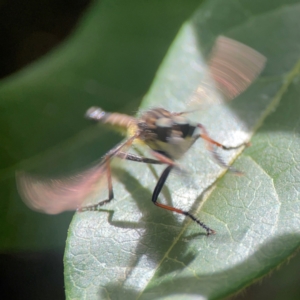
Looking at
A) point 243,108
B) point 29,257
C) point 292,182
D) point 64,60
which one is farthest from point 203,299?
point 64,60

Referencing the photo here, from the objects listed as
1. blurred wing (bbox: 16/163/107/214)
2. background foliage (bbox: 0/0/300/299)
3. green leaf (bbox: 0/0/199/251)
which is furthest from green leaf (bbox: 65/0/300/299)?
green leaf (bbox: 0/0/199/251)

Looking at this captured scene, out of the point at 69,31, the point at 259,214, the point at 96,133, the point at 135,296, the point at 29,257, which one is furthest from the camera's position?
the point at 69,31

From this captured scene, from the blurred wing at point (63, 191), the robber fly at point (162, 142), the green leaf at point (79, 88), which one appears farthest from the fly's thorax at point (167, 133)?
the green leaf at point (79, 88)

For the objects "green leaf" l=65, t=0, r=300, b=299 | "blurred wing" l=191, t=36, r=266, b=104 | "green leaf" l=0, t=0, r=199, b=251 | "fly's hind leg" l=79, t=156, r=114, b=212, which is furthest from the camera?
"green leaf" l=0, t=0, r=199, b=251

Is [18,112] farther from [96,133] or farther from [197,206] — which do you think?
[197,206]

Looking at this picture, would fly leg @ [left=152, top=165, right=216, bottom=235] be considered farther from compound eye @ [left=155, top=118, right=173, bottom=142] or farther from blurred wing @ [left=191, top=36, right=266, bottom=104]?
blurred wing @ [left=191, top=36, right=266, bottom=104]

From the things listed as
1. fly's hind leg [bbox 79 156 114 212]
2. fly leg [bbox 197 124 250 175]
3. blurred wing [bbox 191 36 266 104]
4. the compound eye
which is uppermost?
blurred wing [bbox 191 36 266 104]

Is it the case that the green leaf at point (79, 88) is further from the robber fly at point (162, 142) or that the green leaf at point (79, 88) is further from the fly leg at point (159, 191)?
the fly leg at point (159, 191)
